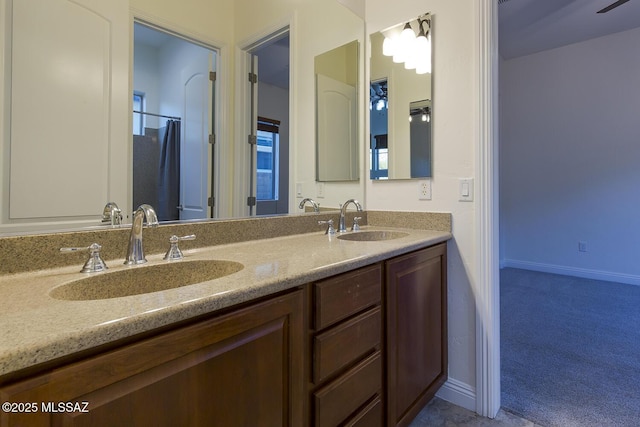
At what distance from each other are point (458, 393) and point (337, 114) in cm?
170

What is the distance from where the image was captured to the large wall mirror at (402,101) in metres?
1.79

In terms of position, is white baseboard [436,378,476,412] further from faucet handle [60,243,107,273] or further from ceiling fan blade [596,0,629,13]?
ceiling fan blade [596,0,629,13]

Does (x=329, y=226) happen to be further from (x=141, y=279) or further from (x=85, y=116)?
(x=85, y=116)

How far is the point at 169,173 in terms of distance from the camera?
47.6 inches

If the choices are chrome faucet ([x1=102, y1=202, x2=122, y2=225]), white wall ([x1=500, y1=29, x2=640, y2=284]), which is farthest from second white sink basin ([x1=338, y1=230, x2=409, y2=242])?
white wall ([x1=500, y1=29, x2=640, y2=284])

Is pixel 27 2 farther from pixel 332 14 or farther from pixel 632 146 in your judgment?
pixel 632 146

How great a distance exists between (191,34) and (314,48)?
86cm

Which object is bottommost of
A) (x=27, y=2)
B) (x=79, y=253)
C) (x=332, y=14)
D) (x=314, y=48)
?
(x=79, y=253)

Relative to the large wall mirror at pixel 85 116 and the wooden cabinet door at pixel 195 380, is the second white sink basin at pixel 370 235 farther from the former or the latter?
the wooden cabinet door at pixel 195 380

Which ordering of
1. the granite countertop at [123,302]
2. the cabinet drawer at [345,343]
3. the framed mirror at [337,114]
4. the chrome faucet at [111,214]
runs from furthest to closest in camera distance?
the framed mirror at [337,114] < the chrome faucet at [111,214] < the cabinet drawer at [345,343] < the granite countertop at [123,302]

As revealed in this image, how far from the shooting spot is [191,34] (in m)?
1.27

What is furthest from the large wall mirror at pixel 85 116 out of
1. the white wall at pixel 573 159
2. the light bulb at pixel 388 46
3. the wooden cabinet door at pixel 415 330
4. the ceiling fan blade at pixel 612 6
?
the white wall at pixel 573 159

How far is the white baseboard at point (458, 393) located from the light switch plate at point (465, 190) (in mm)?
933

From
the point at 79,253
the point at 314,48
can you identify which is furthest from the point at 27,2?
the point at 314,48
